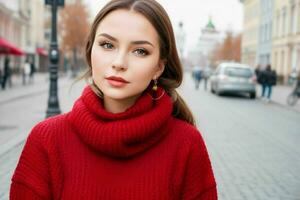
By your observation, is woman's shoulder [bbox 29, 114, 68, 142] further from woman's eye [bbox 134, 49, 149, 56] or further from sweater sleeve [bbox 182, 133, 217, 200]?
sweater sleeve [bbox 182, 133, 217, 200]

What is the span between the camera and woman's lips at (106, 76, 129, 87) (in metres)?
1.73

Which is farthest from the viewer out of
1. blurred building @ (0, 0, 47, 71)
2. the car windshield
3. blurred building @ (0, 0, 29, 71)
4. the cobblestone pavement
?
blurred building @ (0, 0, 47, 71)

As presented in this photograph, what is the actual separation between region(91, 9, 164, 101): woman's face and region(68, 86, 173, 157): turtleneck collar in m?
0.07

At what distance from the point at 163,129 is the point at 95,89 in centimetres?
31

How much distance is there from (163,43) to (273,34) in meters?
50.4

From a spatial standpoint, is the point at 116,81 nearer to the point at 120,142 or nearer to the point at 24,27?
the point at 120,142

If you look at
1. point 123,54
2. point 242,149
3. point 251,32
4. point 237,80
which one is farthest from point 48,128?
point 251,32

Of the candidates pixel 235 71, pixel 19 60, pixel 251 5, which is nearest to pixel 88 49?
pixel 235 71

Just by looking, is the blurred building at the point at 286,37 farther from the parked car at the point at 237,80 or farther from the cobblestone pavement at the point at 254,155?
the cobblestone pavement at the point at 254,155

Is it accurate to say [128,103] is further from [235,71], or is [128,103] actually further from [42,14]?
[42,14]

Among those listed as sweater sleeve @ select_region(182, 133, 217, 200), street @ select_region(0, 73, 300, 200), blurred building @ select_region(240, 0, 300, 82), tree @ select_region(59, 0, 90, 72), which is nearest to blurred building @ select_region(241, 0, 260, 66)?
blurred building @ select_region(240, 0, 300, 82)

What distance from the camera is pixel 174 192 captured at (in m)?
1.79

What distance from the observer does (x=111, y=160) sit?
1762mm

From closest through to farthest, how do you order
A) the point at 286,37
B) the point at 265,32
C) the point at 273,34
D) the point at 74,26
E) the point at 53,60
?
the point at 53,60 → the point at 286,37 → the point at 273,34 → the point at 74,26 → the point at 265,32
